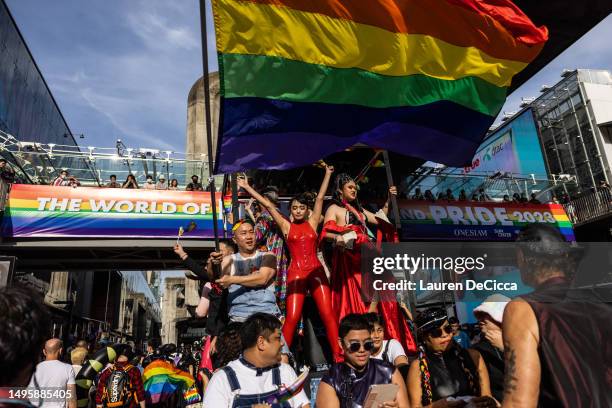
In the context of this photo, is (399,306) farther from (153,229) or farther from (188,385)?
(153,229)

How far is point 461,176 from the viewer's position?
15.9 metres

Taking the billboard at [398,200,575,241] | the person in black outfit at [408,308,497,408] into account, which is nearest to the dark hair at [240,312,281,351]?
the person in black outfit at [408,308,497,408]

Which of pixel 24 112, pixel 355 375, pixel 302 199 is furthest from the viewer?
pixel 24 112

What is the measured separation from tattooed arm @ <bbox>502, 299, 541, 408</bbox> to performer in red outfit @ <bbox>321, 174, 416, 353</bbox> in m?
3.36

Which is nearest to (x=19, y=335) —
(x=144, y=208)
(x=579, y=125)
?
(x=144, y=208)

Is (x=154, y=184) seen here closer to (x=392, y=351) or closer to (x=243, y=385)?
(x=392, y=351)

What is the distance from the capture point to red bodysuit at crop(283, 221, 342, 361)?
16.2 feet

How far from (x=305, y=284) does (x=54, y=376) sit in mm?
3446

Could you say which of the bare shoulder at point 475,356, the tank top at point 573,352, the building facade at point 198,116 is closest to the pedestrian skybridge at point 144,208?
the bare shoulder at point 475,356

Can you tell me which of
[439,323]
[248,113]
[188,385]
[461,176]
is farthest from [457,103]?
[461,176]

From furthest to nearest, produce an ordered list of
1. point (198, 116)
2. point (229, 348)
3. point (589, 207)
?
point (198, 116)
point (589, 207)
point (229, 348)

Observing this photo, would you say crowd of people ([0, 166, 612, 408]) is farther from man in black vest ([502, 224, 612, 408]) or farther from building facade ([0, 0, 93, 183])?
building facade ([0, 0, 93, 183])

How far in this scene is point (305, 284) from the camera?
201 inches

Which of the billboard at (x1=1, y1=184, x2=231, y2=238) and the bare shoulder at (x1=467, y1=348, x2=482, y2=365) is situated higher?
the billboard at (x1=1, y1=184, x2=231, y2=238)
